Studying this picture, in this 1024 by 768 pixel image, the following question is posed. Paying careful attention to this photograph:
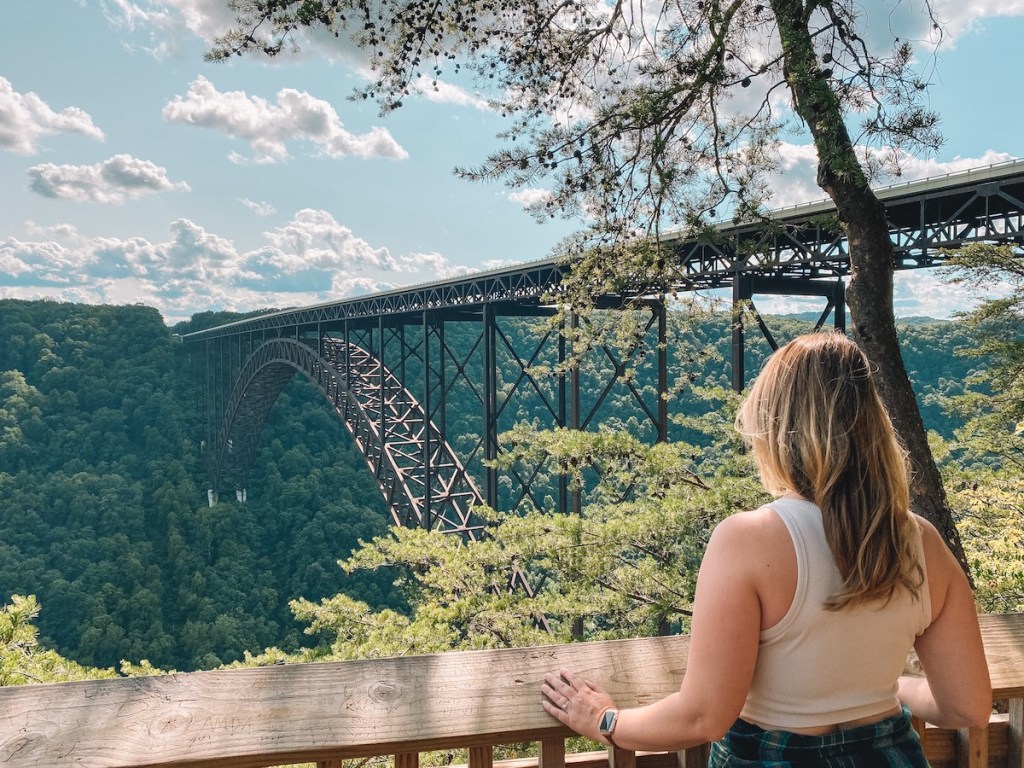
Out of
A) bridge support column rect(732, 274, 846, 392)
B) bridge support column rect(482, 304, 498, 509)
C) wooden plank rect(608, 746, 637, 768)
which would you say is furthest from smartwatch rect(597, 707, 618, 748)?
bridge support column rect(482, 304, 498, 509)

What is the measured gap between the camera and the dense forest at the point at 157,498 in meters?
23.0

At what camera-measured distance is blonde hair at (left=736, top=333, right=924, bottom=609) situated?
833 millimetres

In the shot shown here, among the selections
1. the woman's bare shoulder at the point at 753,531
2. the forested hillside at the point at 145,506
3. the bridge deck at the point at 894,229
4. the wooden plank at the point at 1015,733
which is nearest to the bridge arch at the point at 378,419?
the forested hillside at the point at 145,506

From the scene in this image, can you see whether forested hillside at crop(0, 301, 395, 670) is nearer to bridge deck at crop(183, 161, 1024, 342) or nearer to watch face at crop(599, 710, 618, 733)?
bridge deck at crop(183, 161, 1024, 342)

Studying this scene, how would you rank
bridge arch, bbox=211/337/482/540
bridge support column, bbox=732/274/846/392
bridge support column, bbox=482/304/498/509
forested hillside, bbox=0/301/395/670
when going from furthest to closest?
1. forested hillside, bbox=0/301/395/670
2. bridge arch, bbox=211/337/482/540
3. bridge support column, bbox=482/304/498/509
4. bridge support column, bbox=732/274/846/392

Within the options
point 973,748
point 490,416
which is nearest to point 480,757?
point 973,748

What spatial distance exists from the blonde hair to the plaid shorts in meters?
0.19

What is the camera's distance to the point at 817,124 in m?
2.57

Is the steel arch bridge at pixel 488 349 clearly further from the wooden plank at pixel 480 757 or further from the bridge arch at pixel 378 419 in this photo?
the wooden plank at pixel 480 757

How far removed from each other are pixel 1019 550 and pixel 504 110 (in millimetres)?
4638

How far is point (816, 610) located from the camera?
2.72ft

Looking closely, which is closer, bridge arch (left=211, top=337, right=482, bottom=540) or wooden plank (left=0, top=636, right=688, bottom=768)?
wooden plank (left=0, top=636, right=688, bottom=768)

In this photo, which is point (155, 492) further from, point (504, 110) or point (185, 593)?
point (504, 110)

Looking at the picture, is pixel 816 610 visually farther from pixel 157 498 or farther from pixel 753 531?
pixel 157 498
